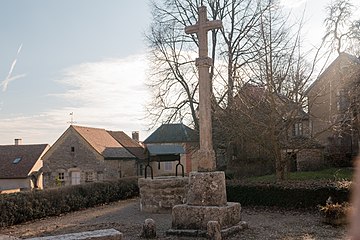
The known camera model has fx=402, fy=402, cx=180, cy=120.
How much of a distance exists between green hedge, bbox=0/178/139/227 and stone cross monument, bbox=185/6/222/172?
6637 mm

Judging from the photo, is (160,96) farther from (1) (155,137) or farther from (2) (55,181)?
(1) (155,137)

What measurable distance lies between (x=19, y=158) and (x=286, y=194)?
87.1 ft

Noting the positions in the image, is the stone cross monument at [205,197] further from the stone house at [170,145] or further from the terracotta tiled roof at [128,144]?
the terracotta tiled roof at [128,144]

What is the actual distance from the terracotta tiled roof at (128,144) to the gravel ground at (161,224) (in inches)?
773

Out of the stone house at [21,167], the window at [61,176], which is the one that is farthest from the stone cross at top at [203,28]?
the stone house at [21,167]

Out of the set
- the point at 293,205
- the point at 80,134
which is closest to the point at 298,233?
the point at 293,205

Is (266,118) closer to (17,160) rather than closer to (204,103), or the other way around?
(204,103)

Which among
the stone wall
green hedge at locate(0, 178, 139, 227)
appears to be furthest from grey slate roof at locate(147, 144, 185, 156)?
green hedge at locate(0, 178, 139, 227)

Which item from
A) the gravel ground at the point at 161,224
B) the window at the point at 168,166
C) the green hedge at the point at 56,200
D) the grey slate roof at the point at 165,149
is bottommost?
the gravel ground at the point at 161,224

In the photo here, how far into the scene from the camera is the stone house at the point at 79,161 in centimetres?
2869

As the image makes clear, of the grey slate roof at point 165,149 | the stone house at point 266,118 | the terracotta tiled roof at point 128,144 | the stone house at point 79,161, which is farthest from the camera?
the terracotta tiled roof at point 128,144

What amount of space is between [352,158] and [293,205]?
15115 millimetres

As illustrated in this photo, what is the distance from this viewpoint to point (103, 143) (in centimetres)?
3114

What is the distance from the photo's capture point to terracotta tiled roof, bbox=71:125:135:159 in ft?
96.2
